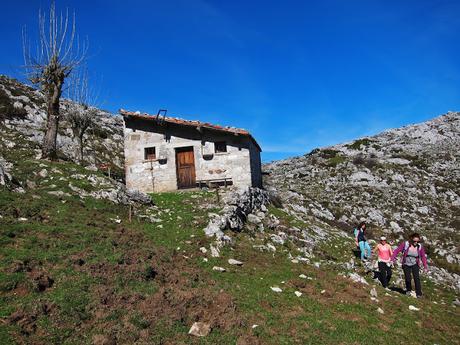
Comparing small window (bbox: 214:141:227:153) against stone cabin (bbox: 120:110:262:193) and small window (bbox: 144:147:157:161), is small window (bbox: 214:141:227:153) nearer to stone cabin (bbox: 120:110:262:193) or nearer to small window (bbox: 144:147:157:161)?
stone cabin (bbox: 120:110:262:193)

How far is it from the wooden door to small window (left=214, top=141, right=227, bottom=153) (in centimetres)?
185

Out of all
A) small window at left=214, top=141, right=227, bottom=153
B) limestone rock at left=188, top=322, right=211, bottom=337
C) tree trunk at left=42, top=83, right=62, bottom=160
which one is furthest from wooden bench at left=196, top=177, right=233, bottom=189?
limestone rock at left=188, top=322, right=211, bottom=337

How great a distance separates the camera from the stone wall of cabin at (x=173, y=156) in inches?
1009

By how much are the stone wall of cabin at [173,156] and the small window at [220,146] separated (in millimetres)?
278

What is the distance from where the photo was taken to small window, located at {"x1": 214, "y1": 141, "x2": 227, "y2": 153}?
1022 inches

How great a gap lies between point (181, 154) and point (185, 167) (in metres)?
1.04

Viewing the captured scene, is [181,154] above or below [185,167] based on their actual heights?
above

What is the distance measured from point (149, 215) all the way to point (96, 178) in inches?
183

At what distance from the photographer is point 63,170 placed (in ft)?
66.5

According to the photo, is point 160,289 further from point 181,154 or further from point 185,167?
point 181,154

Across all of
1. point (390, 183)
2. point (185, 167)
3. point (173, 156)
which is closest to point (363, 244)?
point (185, 167)

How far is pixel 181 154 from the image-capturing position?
86.3 ft

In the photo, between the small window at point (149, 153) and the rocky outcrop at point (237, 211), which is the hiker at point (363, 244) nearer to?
the rocky outcrop at point (237, 211)

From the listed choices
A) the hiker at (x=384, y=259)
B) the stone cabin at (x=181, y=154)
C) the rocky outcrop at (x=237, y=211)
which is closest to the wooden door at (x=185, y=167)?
the stone cabin at (x=181, y=154)
